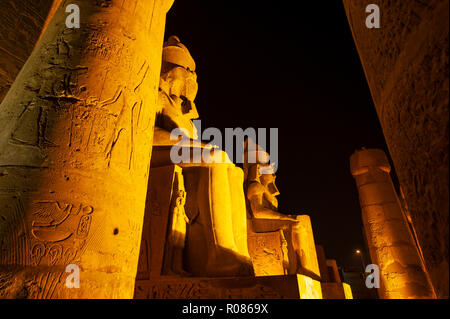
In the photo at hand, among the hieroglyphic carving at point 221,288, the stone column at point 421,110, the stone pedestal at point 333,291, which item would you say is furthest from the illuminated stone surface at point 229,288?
the stone pedestal at point 333,291

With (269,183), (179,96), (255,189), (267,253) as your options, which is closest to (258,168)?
(269,183)

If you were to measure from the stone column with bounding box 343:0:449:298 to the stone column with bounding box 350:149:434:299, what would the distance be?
25.6 ft

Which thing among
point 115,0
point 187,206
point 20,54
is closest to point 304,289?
point 187,206

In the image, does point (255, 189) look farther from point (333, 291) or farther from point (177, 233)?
point (177, 233)

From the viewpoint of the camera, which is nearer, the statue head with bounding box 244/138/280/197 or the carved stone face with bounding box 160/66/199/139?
the carved stone face with bounding box 160/66/199/139

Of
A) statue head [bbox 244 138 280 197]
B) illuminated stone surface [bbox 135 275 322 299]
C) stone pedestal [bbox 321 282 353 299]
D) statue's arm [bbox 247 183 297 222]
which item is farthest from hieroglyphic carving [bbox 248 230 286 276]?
illuminated stone surface [bbox 135 275 322 299]

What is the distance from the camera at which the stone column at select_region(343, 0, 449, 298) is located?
0.94 m

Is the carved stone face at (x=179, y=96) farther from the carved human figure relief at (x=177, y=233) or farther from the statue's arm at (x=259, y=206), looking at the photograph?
the statue's arm at (x=259, y=206)

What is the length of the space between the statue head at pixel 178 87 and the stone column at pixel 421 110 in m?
3.28

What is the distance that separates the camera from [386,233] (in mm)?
8000

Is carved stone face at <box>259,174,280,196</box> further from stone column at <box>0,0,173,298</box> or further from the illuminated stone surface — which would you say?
stone column at <box>0,0,173,298</box>

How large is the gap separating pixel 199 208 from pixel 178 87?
85.7 inches

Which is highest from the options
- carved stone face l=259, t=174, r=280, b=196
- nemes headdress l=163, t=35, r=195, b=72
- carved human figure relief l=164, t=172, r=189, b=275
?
nemes headdress l=163, t=35, r=195, b=72
